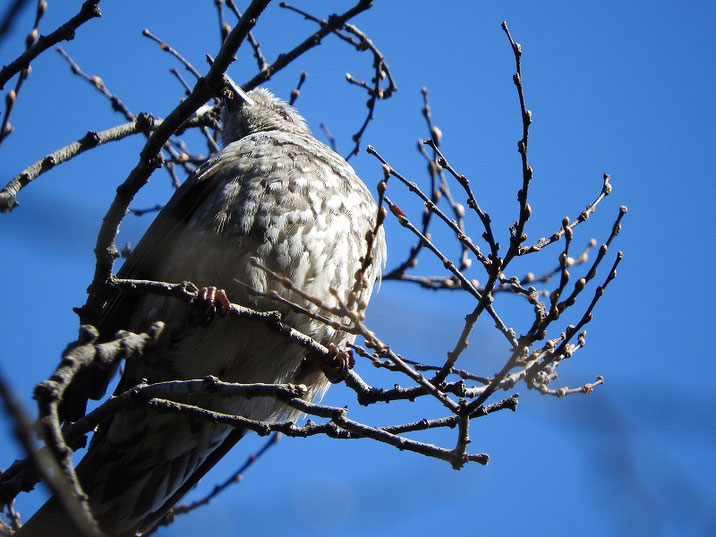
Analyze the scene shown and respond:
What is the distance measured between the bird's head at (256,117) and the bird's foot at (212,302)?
259 centimetres

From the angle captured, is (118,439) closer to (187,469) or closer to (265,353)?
(187,469)

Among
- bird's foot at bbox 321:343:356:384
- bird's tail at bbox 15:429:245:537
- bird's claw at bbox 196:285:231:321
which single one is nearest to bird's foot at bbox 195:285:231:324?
bird's claw at bbox 196:285:231:321

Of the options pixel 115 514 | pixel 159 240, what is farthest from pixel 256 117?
pixel 115 514

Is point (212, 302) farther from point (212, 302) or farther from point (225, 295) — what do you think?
point (225, 295)

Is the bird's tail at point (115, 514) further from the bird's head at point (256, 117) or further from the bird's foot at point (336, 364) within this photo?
the bird's head at point (256, 117)

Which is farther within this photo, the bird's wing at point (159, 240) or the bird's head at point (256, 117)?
the bird's head at point (256, 117)

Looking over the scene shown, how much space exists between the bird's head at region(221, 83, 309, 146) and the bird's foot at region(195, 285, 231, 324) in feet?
8.50

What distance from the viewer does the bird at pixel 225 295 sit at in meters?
4.21

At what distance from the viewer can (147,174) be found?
3150 mm

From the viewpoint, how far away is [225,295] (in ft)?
12.7

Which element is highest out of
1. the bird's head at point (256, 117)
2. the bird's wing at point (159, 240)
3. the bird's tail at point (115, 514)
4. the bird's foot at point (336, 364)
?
the bird's head at point (256, 117)

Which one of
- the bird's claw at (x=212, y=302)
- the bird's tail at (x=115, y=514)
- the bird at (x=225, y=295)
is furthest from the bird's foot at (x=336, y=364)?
the bird's tail at (x=115, y=514)

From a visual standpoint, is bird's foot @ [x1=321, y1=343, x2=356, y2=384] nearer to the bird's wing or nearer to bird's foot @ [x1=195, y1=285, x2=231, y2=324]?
bird's foot @ [x1=195, y1=285, x2=231, y2=324]

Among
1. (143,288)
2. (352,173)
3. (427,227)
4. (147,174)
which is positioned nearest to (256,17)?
(147,174)
